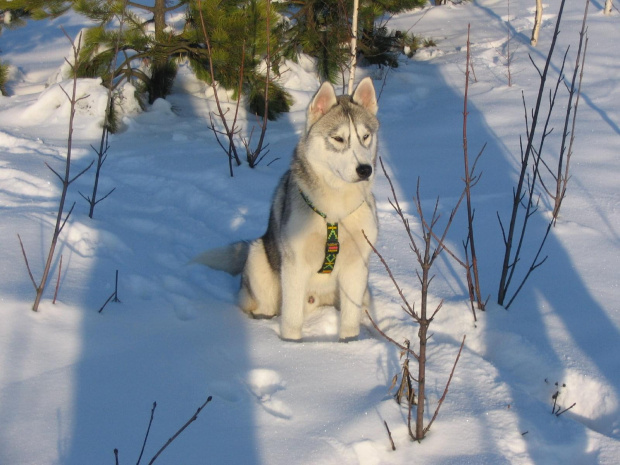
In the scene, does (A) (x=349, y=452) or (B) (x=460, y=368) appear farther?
(B) (x=460, y=368)

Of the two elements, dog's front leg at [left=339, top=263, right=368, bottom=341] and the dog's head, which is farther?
dog's front leg at [left=339, top=263, right=368, bottom=341]

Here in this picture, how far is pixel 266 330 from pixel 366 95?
5.07ft

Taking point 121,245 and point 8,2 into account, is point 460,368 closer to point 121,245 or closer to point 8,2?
point 121,245

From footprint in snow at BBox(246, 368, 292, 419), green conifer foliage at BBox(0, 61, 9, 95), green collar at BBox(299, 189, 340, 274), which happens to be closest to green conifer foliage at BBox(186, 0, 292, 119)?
green conifer foliage at BBox(0, 61, 9, 95)

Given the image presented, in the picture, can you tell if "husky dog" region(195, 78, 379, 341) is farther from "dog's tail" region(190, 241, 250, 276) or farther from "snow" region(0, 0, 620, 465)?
"dog's tail" region(190, 241, 250, 276)

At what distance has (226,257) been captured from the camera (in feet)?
14.2

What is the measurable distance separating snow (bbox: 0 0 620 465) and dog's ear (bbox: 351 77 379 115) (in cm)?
127

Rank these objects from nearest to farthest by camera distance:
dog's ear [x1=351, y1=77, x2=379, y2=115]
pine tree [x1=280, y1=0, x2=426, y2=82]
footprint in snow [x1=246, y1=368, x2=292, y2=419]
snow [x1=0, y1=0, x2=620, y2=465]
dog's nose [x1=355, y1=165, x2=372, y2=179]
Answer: snow [x1=0, y1=0, x2=620, y2=465] → footprint in snow [x1=246, y1=368, x2=292, y2=419] → dog's nose [x1=355, y1=165, x2=372, y2=179] → dog's ear [x1=351, y1=77, x2=379, y2=115] → pine tree [x1=280, y1=0, x2=426, y2=82]

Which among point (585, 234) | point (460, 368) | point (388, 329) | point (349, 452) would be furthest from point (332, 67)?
point (349, 452)

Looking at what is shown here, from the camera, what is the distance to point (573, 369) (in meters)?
3.14

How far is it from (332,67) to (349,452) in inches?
298

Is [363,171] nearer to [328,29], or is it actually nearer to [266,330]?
[266,330]

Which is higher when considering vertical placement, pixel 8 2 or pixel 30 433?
pixel 8 2

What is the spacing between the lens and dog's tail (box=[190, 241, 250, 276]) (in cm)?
430
